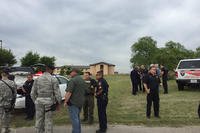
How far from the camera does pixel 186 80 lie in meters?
19.9

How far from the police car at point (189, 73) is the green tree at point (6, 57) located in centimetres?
4743

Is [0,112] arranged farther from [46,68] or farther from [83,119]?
[83,119]

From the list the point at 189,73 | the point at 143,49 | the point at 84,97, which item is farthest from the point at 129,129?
the point at 143,49

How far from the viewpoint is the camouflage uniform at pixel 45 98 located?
312 inches

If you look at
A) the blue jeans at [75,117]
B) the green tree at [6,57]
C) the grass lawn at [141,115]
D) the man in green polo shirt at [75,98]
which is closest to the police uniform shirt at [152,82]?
the grass lawn at [141,115]

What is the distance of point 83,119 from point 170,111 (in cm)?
340

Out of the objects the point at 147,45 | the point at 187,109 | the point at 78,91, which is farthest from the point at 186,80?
the point at 147,45

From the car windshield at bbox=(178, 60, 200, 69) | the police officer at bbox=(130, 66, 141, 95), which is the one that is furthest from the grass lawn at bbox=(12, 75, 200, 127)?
the car windshield at bbox=(178, 60, 200, 69)

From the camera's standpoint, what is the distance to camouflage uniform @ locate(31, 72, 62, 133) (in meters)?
7.91

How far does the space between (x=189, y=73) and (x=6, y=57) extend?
49621mm

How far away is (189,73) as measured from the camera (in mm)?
19703

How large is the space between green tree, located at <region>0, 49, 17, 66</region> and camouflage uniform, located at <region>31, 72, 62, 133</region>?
56586 mm

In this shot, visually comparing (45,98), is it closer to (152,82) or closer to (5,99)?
(5,99)

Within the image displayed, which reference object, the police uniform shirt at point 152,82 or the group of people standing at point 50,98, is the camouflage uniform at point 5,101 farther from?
the police uniform shirt at point 152,82
